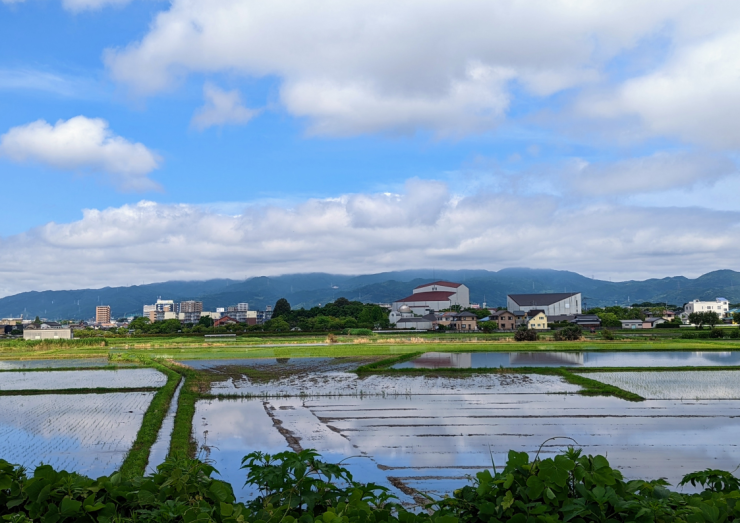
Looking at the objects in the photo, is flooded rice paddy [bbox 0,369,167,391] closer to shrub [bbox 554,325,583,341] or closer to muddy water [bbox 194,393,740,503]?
muddy water [bbox 194,393,740,503]

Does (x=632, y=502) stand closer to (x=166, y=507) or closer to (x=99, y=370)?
(x=166, y=507)

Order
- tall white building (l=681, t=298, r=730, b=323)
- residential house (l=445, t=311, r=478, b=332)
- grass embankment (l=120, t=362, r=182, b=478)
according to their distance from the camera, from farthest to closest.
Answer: tall white building (l=681, t=298, r=730, b=323) → residential house (l=445, t=311, r=478, b=332) → grass embankment (l=120, t=362, r=182, b=478)

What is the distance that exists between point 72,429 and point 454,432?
937 centimetres

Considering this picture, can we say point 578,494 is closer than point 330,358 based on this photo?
Yes

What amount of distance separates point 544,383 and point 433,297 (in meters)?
93.0

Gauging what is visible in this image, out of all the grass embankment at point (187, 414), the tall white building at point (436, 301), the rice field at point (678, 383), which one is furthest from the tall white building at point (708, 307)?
the grass embankment at point (187, 414)

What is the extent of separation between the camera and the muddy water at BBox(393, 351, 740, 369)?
27.7 meters

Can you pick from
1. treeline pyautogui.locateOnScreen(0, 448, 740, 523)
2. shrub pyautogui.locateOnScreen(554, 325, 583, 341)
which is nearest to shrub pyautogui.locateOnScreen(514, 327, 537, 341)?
shrub pyautogui.locateOnScreen(554, 325, 583, 341)

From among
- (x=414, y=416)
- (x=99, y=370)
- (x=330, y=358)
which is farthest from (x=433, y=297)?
(x=414, y=416)

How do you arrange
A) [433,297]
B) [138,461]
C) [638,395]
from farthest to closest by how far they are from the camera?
1. [433,297]
2. [638,395]
3. [138,461]

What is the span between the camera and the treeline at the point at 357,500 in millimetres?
2201

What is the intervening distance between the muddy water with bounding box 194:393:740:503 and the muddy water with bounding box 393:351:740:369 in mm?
10336

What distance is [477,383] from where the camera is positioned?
2116 centimetres

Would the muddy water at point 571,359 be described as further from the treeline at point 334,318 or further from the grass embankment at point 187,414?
the treeline at point 334,318
